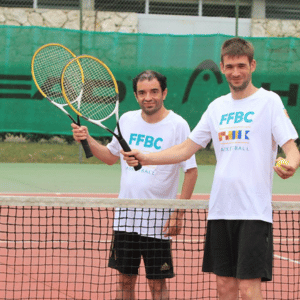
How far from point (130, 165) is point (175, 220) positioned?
0.39 meters

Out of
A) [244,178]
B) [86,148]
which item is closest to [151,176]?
[86,148]

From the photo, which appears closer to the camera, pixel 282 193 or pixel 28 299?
pixel 28 299

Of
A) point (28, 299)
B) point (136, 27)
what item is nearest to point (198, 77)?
point (136, 27)

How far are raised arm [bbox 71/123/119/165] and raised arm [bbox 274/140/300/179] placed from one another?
1015 millimetres

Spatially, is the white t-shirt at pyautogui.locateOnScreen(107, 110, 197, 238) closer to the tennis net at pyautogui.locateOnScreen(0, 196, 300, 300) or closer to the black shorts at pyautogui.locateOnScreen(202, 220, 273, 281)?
the tennis net at pyautogui.locateOnScreen(0, 196, 300, 300)

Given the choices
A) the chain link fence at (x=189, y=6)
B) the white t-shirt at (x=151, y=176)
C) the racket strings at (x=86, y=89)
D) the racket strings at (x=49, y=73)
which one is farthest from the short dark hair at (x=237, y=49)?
the chain link fence at (x=189, y=6)

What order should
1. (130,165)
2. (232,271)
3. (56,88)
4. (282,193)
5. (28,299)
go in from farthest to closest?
(282,193)
(56,88)
(28,299)
(130,165)
(232,271)

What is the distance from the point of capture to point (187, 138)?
281cm

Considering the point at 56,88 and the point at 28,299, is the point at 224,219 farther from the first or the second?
the point at 56,88

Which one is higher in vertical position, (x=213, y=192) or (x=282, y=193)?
(x=213, y=192)

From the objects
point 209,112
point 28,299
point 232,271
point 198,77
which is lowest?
point 28,299

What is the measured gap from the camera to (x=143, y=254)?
2930 millimetres

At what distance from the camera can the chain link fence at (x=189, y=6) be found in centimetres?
1247

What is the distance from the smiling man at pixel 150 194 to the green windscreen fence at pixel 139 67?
22.9 ft
